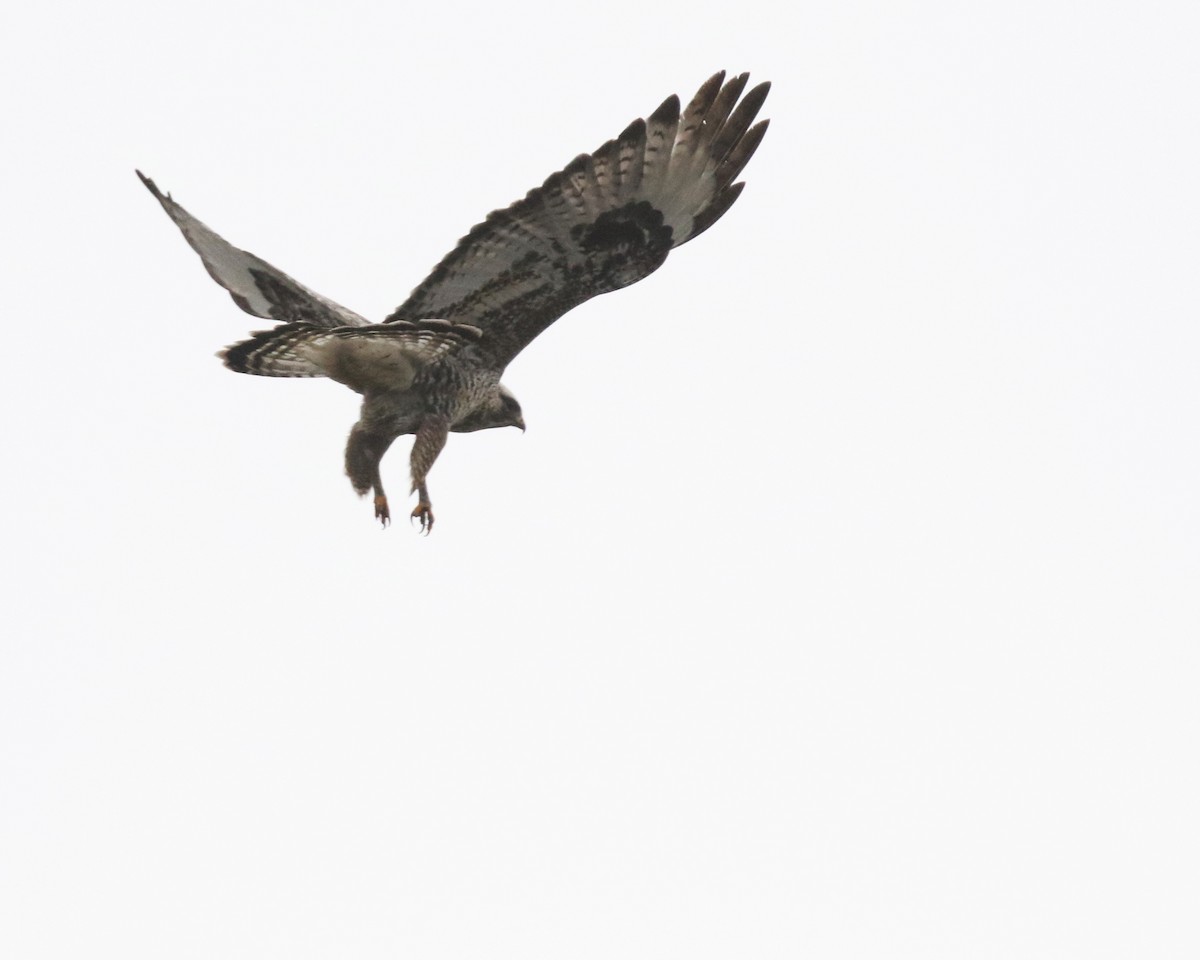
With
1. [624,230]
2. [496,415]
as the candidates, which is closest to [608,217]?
[624,230]

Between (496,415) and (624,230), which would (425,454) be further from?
(624,230)

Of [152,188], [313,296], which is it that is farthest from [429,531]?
[152,188]

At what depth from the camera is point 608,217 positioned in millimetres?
10016

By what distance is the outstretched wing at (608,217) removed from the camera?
9930 millimetres

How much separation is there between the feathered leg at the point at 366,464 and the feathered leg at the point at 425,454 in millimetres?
198

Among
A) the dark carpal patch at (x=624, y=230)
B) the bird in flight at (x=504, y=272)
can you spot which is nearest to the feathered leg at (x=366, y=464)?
the bird in flight at (x=504, y=272)

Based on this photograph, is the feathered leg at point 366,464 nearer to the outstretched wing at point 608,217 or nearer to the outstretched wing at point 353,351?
the outstretched wing at point 353,351

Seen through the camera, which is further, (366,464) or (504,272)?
(366,464)

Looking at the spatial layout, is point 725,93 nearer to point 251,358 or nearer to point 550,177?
point 550,177

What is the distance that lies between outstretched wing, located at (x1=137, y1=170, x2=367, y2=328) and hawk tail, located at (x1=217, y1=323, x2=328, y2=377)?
13.8 inches

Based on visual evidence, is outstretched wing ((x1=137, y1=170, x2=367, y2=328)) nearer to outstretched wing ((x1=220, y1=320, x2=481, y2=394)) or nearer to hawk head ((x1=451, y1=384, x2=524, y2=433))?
outstretched wing ((x1=220, y1=320, x2=481, y2=394))

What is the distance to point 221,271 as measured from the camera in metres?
10.2

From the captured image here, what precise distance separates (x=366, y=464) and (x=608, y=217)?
5.15ft

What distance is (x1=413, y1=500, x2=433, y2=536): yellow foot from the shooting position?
1011 cm
